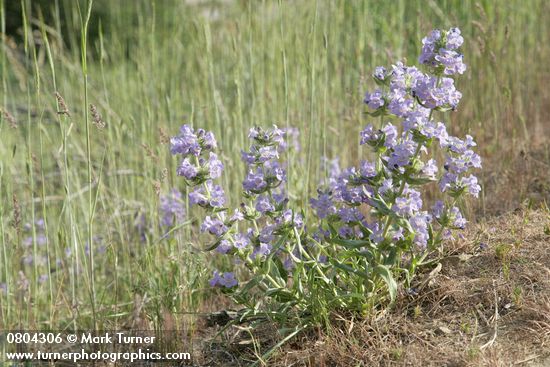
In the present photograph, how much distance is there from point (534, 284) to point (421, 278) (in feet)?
1.10

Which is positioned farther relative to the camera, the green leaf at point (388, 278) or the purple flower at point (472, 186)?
the purple flower at point (472, 186)

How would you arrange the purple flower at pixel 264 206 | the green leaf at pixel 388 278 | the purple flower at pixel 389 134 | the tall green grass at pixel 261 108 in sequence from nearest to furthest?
1. the green leaf at pixel 388 278
2. the purple flower at pixel 389 134
3. the purple flower at pixel 264 206
4. the tall green grass at pixel 261 108

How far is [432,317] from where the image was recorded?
2.01m

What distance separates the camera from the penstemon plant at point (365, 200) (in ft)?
5.95

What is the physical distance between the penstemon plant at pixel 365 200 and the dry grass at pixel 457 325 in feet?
0.24

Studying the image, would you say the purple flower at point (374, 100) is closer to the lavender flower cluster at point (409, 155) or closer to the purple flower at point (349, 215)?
the lavender flower cluster at point (409, 155)

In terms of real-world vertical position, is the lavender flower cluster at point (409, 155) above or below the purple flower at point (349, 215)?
above

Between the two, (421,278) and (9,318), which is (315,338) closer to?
(421,278)

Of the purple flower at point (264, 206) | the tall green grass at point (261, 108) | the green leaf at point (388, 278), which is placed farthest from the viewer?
the tall green grass at point (261, 108)

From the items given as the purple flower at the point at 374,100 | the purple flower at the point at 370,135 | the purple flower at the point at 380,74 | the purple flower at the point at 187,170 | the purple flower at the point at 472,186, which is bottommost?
the purple flower at the point at 472,186

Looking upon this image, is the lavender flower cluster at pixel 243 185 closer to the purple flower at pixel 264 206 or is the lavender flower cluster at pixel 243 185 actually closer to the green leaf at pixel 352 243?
the purple flower at pixel 264 206

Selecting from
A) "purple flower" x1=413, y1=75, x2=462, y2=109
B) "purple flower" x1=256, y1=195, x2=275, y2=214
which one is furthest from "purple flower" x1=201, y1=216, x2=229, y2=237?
"purple flower" x1=413, y1=75, x2=462, y2=109

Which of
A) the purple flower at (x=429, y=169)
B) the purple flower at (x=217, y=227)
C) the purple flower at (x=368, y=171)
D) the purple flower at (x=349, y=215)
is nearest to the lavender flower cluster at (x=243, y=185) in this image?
the purple flower at (x=217, y=227)

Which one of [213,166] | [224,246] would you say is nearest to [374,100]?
[213,166]
